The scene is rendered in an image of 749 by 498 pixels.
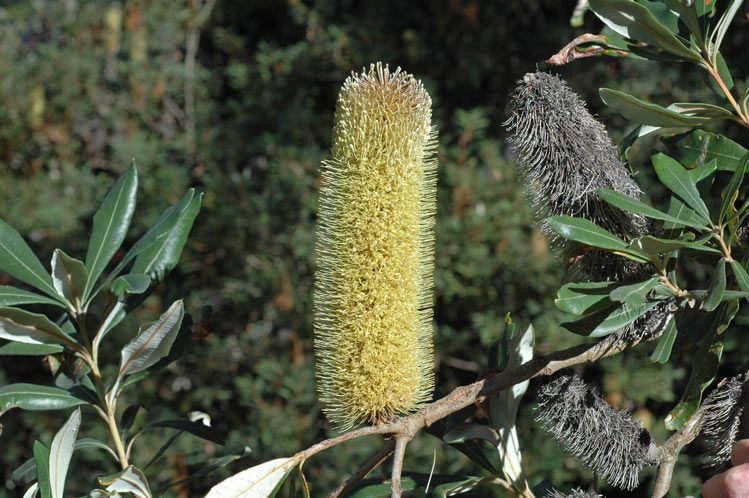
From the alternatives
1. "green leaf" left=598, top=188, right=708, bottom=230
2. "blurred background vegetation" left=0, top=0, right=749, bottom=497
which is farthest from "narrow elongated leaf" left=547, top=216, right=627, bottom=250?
"blurred background vegetation" left=0, top=0, right=749, bottom=497

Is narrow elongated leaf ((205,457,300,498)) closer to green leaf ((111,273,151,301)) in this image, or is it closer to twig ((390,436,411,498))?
twig ((390,436,411,498))

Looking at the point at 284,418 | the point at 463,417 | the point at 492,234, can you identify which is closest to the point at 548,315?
the point at 492,234

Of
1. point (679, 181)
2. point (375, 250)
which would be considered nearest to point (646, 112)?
point (679, 181)

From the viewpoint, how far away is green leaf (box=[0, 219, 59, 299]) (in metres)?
0.94

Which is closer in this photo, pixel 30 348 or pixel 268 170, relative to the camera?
pixel 30 348

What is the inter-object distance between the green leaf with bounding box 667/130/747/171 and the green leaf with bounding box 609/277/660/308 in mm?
187

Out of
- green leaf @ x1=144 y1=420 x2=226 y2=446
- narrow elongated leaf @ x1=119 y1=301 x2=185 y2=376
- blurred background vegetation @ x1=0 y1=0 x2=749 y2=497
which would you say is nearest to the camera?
narrow elongated leaf @ x1=119 y1=301 x2=185 y2=376

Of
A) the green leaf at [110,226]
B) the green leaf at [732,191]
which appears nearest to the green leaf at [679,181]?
the green leaf at [732,191]

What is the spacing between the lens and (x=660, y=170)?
80 centimetres

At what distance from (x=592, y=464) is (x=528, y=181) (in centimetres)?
28

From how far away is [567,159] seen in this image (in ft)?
2.52

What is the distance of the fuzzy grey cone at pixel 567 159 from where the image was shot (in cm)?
77

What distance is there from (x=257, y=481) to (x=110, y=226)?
423mm

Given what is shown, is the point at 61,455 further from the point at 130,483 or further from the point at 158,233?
the point at 158,233
